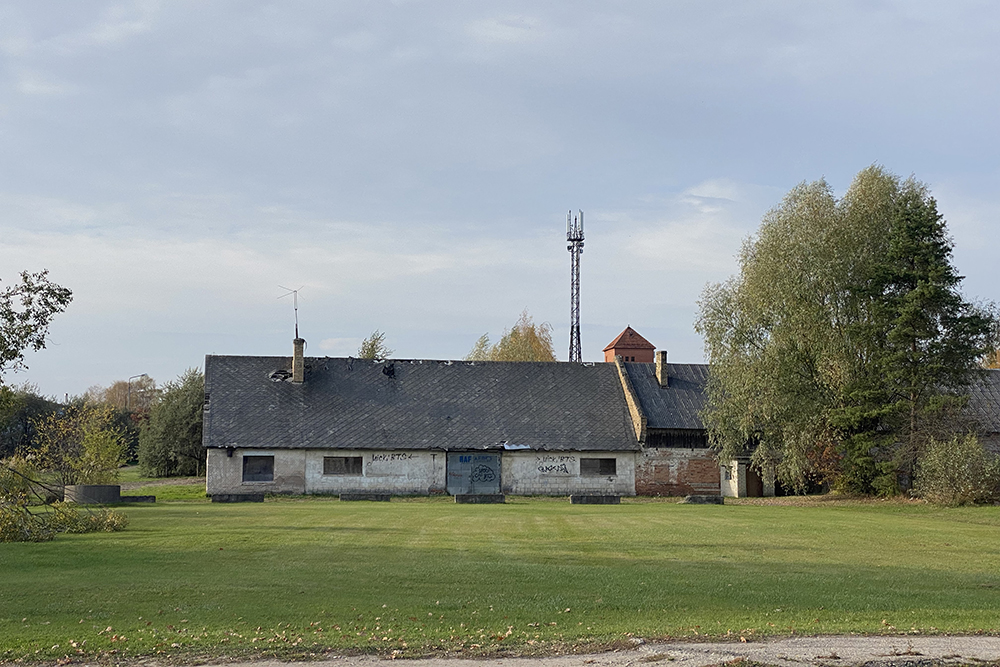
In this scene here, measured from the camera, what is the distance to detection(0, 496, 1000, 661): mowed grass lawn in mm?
10633

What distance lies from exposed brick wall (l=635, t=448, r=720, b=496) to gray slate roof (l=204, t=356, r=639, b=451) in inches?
45.2

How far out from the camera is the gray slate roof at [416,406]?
42969 mm

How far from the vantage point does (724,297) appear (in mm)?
42688

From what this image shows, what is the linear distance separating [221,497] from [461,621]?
2509cm

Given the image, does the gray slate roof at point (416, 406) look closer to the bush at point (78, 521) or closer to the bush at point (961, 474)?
the bush at point (961, 474)

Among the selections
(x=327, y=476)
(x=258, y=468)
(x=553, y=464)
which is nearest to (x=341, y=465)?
(x=327, y=476)

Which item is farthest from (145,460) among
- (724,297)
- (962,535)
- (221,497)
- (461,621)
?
(461,621)

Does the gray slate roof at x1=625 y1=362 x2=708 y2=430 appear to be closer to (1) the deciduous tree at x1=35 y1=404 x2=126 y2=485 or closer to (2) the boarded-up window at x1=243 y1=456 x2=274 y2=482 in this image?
(2) the boarded-up window at x1=243 y1=456 x2=274 y2=482

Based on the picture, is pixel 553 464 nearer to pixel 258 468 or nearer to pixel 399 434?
pixel 399 434

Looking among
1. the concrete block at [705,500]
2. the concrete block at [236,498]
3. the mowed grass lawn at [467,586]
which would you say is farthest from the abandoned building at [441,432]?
the mowed grass lawn at [467,586]

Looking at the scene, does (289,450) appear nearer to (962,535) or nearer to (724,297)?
(724,297)

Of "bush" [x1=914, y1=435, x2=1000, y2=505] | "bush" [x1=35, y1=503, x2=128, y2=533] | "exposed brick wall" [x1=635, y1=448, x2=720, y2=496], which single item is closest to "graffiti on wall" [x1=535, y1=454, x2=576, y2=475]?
"exposed brick wall" [x1=635, y1=448, x2=720, y2=496]

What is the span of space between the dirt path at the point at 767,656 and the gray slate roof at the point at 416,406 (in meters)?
33.1

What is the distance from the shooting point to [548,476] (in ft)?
142
